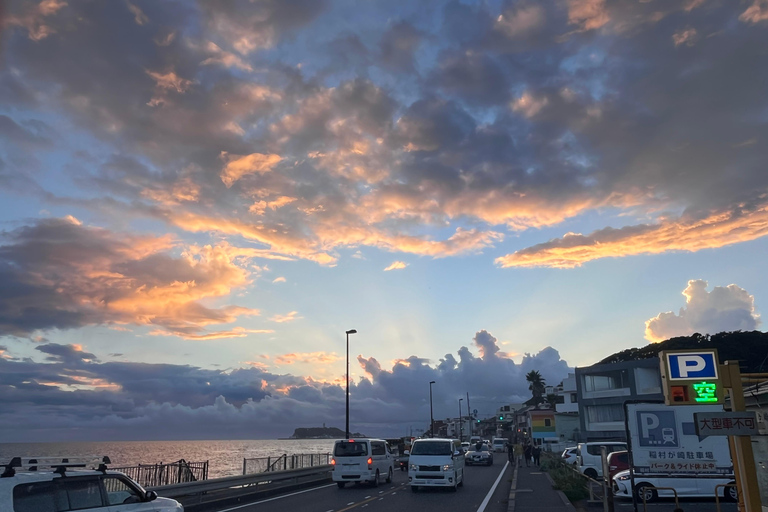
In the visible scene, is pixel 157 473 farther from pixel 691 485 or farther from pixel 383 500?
pixel 691 485

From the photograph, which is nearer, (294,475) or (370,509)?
(370,509)

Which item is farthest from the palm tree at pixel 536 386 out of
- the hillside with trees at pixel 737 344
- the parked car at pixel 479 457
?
the parked car at pixel 479 457

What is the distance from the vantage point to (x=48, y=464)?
8867 millimetres

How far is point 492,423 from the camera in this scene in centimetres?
17625

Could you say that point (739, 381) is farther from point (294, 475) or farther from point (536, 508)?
point (294, 475)

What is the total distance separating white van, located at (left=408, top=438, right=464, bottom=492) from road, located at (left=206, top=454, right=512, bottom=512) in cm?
Answer: 43

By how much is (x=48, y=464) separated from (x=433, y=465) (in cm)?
1685

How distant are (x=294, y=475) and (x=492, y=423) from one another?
159303 millimetres

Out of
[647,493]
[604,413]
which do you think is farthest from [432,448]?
[604,413]

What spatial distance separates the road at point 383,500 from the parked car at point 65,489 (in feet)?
28.7

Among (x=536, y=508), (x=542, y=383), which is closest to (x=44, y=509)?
(x=536, y=508)

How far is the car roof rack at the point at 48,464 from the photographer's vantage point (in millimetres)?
8177

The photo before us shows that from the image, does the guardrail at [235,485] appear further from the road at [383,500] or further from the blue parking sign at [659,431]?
the blue parking sign at [659,431]

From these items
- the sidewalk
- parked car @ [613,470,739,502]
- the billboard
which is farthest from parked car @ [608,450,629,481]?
the billboard
